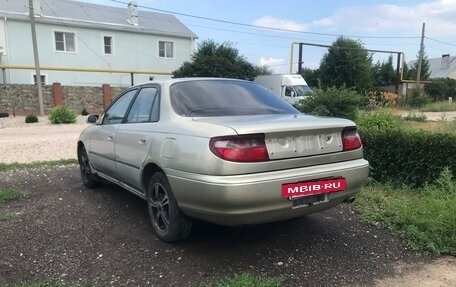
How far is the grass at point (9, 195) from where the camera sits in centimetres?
570

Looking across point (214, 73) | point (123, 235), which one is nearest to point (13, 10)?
point (214, 73)

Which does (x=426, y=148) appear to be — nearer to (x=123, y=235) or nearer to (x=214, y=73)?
(x=123, y=235)

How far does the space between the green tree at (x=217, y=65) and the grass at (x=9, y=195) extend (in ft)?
Answer: 78.0

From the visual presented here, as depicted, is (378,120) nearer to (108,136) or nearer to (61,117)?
(108,136)

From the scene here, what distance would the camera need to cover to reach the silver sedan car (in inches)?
127

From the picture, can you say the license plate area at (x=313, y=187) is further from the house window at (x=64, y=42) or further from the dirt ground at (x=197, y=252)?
the house window at (x=64, y=42)

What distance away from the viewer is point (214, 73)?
29891mm

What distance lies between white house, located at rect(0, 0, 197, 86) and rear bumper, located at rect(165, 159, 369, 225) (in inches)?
1046

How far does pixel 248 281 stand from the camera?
3184mm

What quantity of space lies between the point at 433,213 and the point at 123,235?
3.16 meters

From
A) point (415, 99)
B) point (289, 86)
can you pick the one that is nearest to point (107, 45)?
point (289, 86)

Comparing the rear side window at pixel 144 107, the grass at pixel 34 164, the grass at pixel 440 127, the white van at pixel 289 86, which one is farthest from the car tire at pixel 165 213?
the white van at pixel 289 86

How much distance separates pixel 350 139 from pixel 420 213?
1341 millimetres

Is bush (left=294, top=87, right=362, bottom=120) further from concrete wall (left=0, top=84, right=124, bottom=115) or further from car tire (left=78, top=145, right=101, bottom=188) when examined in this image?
concrete wall (left=0, top=84, right=124, bottom=115)
